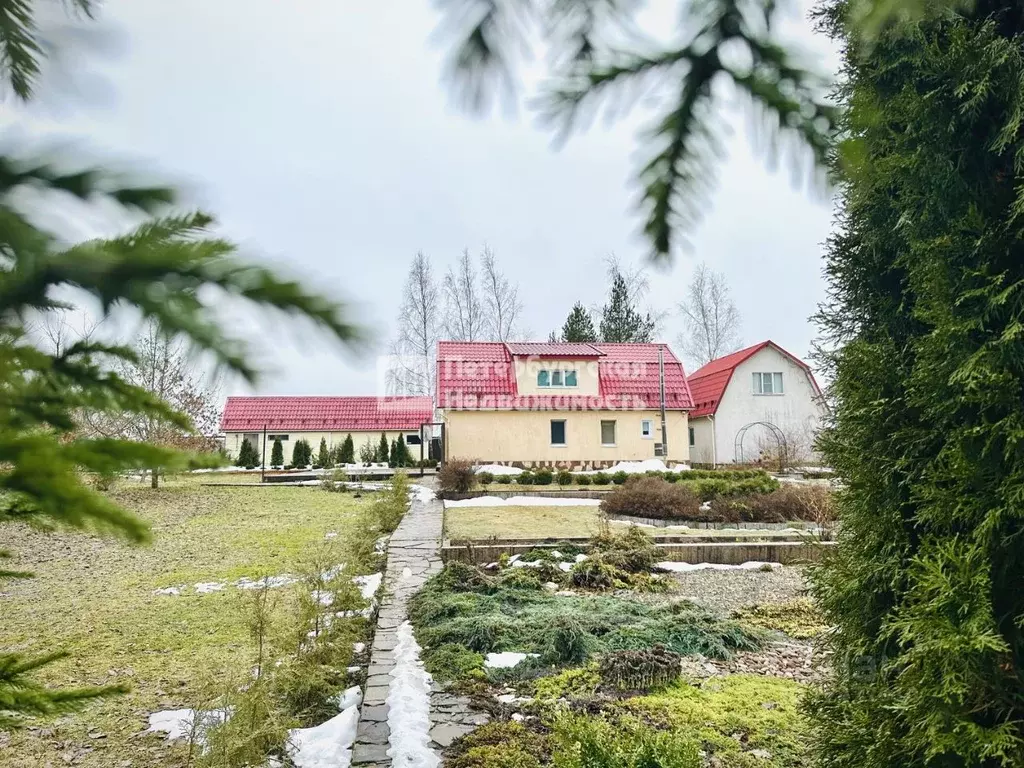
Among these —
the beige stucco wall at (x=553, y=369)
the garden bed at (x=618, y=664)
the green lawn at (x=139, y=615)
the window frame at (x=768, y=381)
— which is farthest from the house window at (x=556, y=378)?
the garden bed at (x=618, y=664)

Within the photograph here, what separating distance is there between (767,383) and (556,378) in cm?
883

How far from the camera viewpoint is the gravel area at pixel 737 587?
7.12 metres

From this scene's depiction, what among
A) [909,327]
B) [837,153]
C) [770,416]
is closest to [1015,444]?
[909,327]

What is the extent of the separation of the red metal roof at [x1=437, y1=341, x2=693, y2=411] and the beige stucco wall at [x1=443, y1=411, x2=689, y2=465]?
1.09 ft

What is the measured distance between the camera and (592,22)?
827 mm

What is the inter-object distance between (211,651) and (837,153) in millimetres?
6010

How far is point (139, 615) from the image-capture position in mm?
6898

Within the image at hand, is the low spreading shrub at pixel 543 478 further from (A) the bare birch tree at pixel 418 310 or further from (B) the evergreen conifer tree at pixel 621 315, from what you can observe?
(A) the bare birch tree at pixel 418 310

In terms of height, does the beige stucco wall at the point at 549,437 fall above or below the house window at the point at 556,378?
below

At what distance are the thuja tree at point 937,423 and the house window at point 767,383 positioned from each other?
24725 mm

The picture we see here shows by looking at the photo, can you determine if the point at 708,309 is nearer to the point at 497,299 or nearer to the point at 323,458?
the point at 497,299

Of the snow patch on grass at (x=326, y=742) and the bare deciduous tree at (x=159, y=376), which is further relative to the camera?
the snow patch on grass at (x=326, y=742)

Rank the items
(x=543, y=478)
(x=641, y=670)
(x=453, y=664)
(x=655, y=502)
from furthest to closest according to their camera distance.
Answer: (x=543, y=478) → (x=655, y=502) → (x=453, y=664) → (x=641, y=670)

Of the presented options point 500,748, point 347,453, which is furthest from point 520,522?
point 347,453
